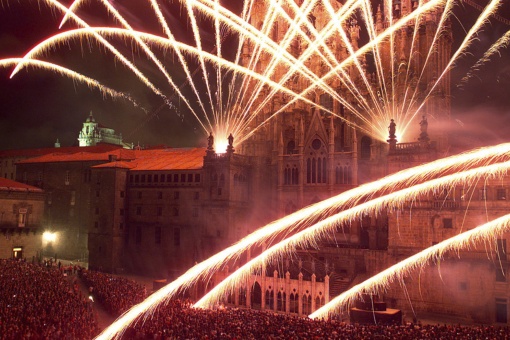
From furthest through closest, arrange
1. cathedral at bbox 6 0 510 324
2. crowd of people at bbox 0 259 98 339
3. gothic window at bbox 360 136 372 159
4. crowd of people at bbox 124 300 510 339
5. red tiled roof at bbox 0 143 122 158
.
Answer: red tiled roof at bbox 0 143 122 158, gothic window at bbox 360 136 372 159, cathedral at bbox 6 0 510 324, crowd of people at bbox 0 259 98 339, crowd of people at bbox 124 300 510 339

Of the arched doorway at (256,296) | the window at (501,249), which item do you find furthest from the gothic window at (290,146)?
the window at (501,249)

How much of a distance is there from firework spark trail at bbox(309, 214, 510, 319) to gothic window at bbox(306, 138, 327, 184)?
1150cm

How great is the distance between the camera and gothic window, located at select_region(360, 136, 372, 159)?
43.8 meters

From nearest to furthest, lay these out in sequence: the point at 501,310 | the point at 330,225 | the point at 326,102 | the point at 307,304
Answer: the point at 501,310 → the point at 307,304 → the point at 330,225 → the point at 326,102

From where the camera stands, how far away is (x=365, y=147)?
4400cm

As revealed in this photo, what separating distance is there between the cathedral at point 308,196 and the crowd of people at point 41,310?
12018 mm

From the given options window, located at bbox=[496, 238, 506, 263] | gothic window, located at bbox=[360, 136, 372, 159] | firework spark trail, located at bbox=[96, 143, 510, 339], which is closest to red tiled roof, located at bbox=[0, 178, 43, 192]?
firework spark trail, located at bbox=[96, 143, 510, 339]

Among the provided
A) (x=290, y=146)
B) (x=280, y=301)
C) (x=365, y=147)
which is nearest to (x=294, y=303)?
(x=280, y=301)

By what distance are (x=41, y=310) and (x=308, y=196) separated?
25.9 metres

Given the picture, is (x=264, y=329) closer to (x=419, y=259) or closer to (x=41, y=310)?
(x=41, y=310)

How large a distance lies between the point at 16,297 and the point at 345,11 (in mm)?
29221

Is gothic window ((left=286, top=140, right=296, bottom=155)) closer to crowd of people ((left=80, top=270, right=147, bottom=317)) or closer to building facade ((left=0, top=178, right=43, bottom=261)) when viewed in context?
crowd of people ((left=80, top=270, right=147, bottom=317))

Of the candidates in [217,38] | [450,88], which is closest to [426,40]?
[450,88]

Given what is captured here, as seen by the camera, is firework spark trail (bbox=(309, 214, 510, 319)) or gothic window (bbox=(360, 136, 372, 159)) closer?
firework spark trail (bbox=(309, 214, 510, 319))
